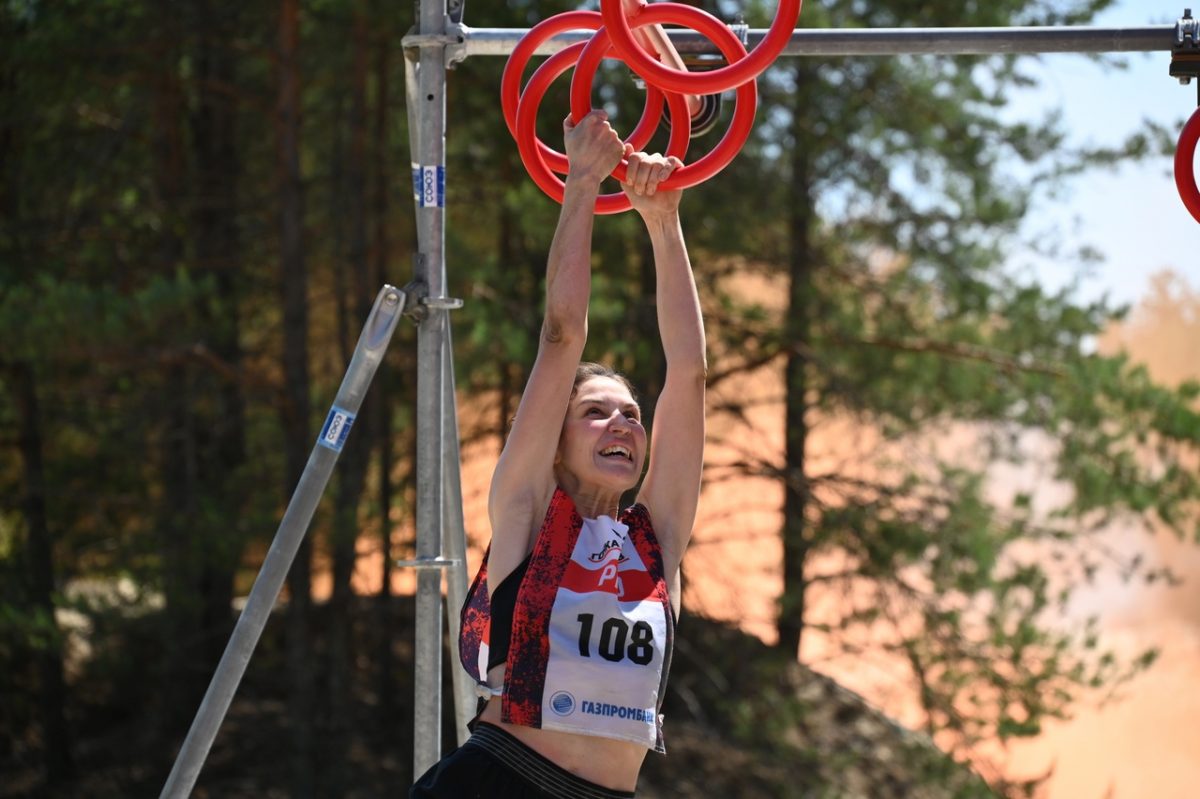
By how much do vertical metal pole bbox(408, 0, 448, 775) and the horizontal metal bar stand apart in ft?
0.59

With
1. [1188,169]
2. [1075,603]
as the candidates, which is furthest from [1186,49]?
[1075,603]

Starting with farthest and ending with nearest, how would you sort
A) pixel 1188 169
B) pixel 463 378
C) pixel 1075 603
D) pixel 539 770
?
pixel 1075 603
pixel 463 378
pixel 1188 169
pixel 539 770

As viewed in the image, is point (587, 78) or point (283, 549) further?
point (283, 549)

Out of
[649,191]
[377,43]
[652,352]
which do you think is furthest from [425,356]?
[377,43]

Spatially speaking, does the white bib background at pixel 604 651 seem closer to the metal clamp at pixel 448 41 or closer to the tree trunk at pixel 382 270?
the metal clamp at pixel 448 41

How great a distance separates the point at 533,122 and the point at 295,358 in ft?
23.9

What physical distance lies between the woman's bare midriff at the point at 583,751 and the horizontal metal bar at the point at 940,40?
6.42ft

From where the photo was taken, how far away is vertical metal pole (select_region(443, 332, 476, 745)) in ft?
13.6

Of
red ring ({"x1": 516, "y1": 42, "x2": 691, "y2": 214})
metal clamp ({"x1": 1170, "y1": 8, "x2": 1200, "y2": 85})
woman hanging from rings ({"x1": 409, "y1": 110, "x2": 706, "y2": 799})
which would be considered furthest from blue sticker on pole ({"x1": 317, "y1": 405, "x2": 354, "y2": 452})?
metal clamp ({"x1": 1170, "y1": 8, "x2": 1200, "y2": 85})

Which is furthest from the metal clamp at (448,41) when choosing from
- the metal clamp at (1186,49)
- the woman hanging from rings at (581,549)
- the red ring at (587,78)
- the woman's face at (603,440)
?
the metal clamp at (1186,49)

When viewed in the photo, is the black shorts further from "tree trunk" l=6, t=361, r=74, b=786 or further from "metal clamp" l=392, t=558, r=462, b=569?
"tree trunk" l=6, t=361, r=74, b=786

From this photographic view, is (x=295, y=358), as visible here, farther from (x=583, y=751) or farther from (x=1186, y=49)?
(x=583, y=751)

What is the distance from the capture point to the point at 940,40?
4.10m

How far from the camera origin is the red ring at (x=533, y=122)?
377 cm
